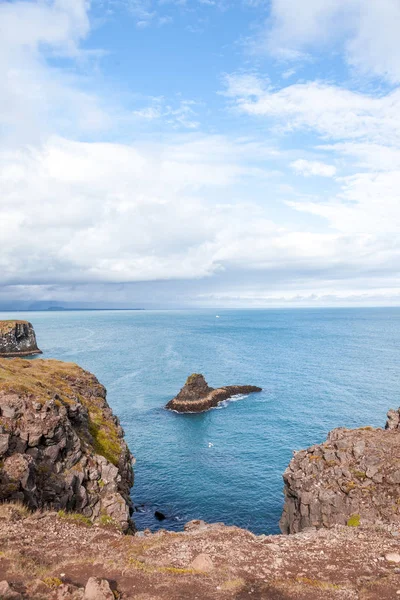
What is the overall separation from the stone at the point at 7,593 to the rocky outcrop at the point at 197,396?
83.6 meters

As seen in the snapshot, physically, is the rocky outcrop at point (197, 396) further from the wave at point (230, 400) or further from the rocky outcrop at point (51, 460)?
the rocky outcrop at point (51, 460)

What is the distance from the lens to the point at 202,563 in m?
21.3

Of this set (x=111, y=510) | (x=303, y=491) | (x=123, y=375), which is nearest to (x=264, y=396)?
A: (x=123, y=375)

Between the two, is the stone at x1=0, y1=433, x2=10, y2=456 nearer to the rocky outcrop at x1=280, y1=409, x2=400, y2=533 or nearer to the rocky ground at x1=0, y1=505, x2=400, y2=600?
the rocky ground at x1=0, y1=505, x2=400, y2=600

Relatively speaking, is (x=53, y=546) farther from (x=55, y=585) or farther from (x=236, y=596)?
(x=236, y=596)

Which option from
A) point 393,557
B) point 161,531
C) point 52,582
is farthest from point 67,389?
point 393,557

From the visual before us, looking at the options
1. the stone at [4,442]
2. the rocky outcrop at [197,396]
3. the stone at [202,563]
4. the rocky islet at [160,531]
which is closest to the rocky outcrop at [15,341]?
the rocky outcrop at [197,396]

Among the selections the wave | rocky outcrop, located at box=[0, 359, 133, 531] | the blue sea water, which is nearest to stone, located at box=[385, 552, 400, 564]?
rocky outcrop, located at box=[0, 359, 133, 531]

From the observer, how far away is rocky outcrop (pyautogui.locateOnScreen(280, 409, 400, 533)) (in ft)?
114

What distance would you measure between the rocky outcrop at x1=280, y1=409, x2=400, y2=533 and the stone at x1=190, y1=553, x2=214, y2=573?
16271 mm

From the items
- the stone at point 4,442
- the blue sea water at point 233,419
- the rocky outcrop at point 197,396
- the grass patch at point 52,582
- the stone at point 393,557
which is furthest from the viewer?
the rocky outcrop at point 197,396

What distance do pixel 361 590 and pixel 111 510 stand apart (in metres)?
24.5

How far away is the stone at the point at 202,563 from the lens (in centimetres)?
2098

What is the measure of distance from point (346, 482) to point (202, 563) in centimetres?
2152
